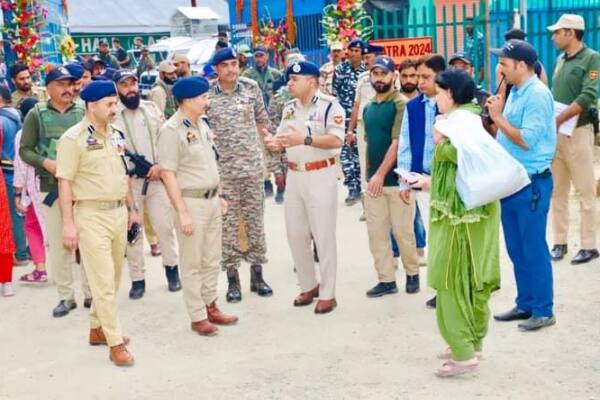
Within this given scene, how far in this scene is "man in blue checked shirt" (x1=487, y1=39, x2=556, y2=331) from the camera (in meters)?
5.84

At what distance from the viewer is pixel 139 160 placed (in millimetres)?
7535

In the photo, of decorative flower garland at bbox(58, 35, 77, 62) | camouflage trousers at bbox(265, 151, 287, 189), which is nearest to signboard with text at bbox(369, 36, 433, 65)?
camouflage trousers at bbox(265, 151, 287, 189)

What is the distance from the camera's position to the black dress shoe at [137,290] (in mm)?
7621

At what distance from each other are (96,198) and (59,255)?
1584 millimetres

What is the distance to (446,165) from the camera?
520 centimetres

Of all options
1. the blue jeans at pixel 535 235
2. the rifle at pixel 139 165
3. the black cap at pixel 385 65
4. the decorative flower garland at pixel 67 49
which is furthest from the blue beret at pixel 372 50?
the decorative flower garland at pixel 67 49

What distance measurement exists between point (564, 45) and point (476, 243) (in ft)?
9.81

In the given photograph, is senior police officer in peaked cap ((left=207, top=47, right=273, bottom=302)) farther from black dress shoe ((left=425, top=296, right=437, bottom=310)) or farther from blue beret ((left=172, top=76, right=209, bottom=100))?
black dress shoe ((left=425, top=296, right=437, bottom=310))

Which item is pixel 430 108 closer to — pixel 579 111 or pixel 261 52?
pixel 579 111

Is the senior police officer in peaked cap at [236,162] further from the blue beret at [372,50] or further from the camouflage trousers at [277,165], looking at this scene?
the blue beret at [372,50]

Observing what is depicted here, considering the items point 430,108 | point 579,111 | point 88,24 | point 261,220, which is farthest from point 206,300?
point 88,24

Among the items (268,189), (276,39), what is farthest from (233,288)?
(276,39)

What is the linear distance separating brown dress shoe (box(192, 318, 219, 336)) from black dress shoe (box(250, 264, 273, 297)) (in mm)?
1002

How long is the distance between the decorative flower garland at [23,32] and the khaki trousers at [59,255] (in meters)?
6.28
